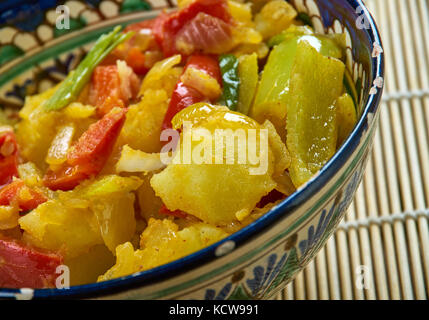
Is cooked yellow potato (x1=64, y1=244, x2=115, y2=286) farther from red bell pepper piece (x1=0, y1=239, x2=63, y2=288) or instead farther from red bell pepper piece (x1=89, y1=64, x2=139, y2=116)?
red bell pepper piece (x1=89, y1=64, x2=139, y2=116)

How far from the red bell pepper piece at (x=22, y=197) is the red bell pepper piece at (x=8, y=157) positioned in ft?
0.42

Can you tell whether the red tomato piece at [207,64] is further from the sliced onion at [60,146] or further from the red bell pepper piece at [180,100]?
the sliced onion at [60,146]

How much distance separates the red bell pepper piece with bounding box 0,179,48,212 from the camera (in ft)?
4.73

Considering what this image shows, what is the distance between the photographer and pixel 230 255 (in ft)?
3.36

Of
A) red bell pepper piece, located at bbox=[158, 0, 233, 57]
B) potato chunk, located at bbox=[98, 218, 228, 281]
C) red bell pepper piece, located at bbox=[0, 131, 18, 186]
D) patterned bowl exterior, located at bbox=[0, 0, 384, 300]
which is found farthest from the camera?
red bell pepper piece, located at bbox=[158, 0, 233, 57]

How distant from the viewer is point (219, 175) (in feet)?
4.04

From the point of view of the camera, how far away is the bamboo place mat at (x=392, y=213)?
68.2 inches

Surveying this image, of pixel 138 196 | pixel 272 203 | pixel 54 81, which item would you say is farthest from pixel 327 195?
pixel 54 81

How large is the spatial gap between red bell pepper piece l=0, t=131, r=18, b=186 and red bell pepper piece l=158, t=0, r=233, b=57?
0.54 meters

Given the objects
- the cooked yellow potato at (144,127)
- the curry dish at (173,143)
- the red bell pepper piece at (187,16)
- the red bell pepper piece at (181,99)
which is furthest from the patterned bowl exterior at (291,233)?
the cooked yellow potato at (144,127)

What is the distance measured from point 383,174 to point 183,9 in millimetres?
915

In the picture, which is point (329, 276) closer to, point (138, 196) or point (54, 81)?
point (138, 196)

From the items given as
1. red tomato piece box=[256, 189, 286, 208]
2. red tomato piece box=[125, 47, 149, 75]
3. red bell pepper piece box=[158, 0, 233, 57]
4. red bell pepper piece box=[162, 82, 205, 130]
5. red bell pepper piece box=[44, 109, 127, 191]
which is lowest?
red tomato piece box=[256, 189, 286, 208]

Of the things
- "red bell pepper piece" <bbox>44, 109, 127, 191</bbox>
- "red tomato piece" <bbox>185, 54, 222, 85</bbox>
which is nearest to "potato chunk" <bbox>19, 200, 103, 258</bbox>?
"red bell pepper piece" <bbox>44, 109, 127, 191</bbox>
